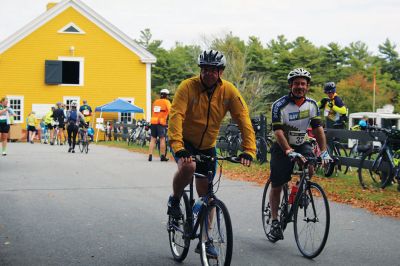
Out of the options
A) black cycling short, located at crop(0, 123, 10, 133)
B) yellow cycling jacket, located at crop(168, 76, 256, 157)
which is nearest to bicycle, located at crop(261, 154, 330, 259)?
yellow cycling jacket, located at crop(168, 76, 256, 157)

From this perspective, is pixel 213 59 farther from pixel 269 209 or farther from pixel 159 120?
pixel 159 120

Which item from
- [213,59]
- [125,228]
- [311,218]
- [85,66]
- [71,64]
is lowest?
[125,228]

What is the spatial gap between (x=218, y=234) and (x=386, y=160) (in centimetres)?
689

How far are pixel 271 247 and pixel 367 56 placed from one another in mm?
81876

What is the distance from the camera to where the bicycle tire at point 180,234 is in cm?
568

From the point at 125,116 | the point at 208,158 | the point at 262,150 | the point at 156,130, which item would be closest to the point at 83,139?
the point at 156,130

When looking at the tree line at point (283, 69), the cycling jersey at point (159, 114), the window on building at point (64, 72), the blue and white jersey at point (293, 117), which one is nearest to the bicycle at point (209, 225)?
the blue and white jersey at point (293, 117)

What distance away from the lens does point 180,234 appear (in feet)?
19.2

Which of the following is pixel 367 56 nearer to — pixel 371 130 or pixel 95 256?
pixel 371 130

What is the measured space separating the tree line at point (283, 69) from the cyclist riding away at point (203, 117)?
56.3 m

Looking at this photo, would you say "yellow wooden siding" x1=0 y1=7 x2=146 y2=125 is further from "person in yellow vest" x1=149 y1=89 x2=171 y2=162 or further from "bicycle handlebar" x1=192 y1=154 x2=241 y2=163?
"bicycle handlebar" x1=192 y1=154 x2=241 y2=163

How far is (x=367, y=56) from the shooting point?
277ft

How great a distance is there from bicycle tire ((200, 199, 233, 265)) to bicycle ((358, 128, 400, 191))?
634 cm

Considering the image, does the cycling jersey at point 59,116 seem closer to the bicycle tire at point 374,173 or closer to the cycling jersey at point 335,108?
the cycling jersey at point 335,108
